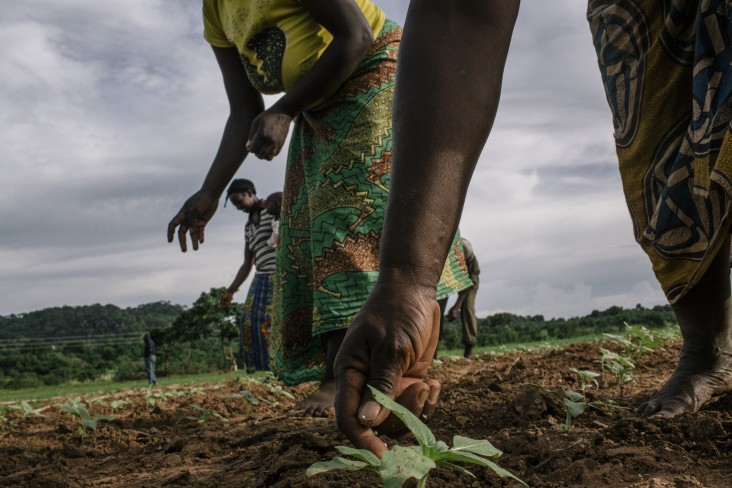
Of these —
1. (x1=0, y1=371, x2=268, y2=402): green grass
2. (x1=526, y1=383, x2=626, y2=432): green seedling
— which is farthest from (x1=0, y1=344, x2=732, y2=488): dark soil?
(x1=0, y1=371, x2=268, y2=402): green grass

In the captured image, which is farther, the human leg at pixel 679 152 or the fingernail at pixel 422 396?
the human leg at pixel 679 152

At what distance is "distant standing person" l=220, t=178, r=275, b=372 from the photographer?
21.2 ft

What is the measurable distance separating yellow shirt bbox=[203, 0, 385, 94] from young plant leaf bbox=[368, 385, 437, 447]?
83.1 inches

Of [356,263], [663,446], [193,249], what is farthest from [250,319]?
[663,446]

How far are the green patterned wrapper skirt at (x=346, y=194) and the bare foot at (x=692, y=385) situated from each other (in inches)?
37.2

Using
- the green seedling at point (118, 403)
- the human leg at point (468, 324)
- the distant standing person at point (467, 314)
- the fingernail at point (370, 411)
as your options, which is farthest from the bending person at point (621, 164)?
the human leg at point (468, 324)

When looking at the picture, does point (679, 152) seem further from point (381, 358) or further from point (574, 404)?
point (381, 358)

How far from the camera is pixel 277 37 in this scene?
2.92 metres

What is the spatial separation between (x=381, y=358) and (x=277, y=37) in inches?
89.5

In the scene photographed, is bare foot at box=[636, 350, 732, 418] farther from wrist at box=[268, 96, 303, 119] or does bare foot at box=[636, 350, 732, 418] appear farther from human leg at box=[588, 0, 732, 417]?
wrist at box=[268, 96, 303, 119]

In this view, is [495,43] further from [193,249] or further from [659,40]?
[193,249]

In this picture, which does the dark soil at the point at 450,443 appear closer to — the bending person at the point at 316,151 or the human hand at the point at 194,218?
the bending person at the point at 316,151

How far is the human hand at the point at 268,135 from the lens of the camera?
258 cm

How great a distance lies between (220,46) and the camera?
335 centimetres
